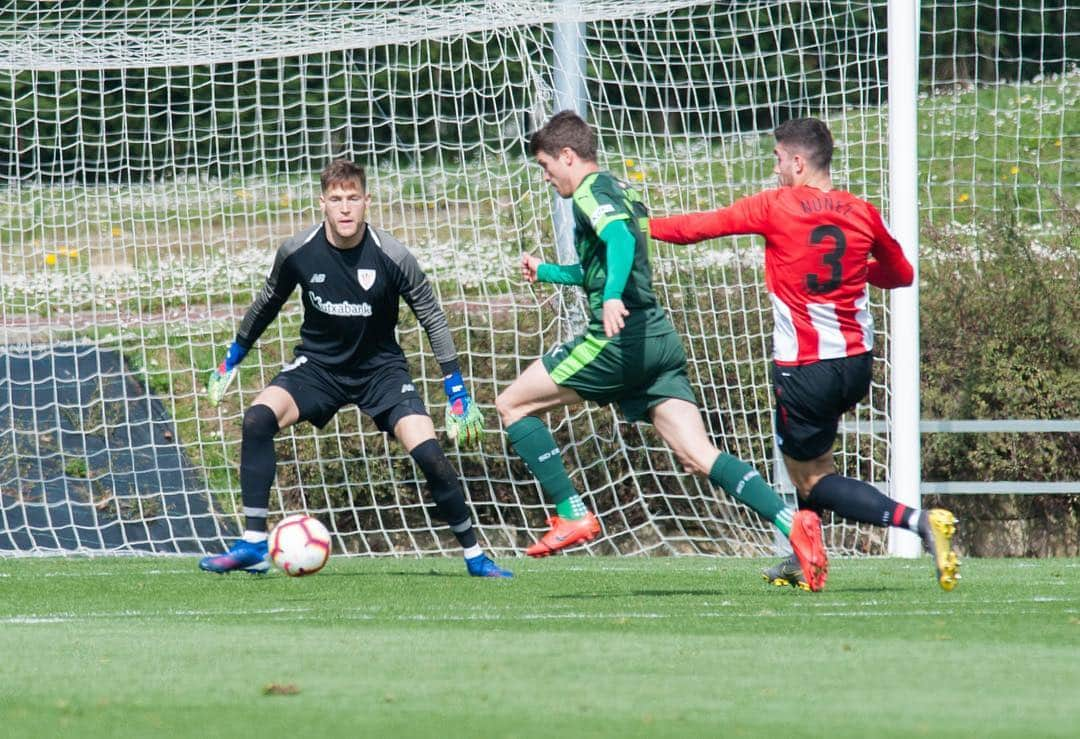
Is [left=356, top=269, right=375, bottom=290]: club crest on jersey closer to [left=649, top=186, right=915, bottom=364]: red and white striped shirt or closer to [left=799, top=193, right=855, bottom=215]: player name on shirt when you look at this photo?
[left=649, top=186, right=915, bottom=364]: red and white striped shirt

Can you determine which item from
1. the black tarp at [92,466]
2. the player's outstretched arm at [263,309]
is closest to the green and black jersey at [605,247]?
the player's outstretched arm at [263,309]

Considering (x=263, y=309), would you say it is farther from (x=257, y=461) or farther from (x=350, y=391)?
(x=257, y=461)

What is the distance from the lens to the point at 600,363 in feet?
21.6

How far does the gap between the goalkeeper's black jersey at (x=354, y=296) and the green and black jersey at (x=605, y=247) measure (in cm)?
102

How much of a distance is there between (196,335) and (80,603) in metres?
5.35

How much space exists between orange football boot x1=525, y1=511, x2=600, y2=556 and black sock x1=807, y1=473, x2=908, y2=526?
945 mm

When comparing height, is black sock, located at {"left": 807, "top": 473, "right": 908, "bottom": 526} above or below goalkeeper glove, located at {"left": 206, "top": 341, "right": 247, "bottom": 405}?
below

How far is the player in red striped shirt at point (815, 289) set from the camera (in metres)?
6.30

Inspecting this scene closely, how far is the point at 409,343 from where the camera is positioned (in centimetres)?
1088

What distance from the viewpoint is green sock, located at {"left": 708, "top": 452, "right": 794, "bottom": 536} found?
6.23 m

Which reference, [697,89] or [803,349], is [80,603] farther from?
[697,89]

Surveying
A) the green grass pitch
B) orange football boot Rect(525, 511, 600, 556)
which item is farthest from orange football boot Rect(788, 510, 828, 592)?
orange football boot Rect(525, 511, 600, 556)

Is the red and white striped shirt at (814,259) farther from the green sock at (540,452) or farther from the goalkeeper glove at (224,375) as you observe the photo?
the goalkeeper glove at (224,375)

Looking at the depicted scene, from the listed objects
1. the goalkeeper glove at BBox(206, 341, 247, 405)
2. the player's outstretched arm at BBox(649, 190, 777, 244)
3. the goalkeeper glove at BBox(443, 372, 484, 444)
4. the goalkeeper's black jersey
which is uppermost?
the player's outstretched arm at BBox(649, 190, 777, 244)
